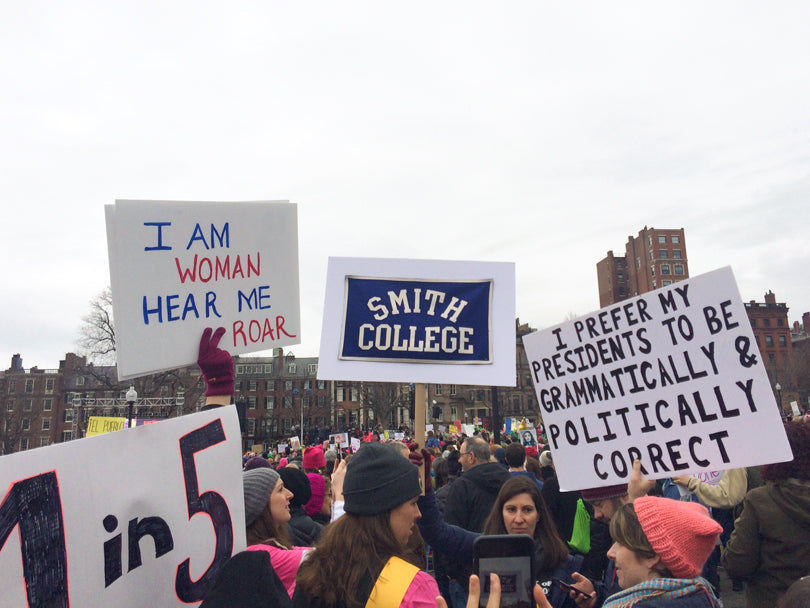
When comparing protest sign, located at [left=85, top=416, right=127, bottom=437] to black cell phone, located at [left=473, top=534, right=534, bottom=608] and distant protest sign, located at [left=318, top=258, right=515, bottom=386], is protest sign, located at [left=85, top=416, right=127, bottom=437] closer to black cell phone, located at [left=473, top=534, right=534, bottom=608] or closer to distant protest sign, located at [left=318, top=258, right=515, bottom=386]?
distant protest sign, located at [left=318, top=258, right=515, bottom=386]

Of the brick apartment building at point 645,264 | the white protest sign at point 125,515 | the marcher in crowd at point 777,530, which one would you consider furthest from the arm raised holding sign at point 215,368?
the brick apartment building at point 645,264

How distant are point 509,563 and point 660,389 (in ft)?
5.38

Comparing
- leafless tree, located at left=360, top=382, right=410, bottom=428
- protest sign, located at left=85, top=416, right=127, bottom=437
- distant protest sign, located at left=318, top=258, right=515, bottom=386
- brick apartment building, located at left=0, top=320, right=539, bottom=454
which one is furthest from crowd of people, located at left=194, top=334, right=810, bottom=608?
brick apartment building, located at left=0, top=320, right=539, bottom=454

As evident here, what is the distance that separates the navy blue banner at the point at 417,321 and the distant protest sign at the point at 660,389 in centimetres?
88

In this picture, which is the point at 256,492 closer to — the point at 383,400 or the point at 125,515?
the point at 125,515

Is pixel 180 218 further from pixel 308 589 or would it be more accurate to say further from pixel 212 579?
pixel 308 589

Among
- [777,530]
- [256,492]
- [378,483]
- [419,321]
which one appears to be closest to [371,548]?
[378,483]

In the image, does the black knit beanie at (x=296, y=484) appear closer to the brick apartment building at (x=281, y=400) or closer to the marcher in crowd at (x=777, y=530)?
the marcher in crowd at (x=777, y=530)

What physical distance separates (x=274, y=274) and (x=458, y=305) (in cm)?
157

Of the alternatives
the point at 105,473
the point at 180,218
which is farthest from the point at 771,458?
the point at 180,218

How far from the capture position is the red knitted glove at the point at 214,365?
307 centimetres

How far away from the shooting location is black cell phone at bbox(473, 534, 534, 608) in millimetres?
2064

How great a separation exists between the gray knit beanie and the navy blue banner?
138 cm

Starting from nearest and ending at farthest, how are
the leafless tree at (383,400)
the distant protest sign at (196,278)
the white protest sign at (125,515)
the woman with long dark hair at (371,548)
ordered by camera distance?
the white protest sign at (125,515)
the woman with long dark hair at (371,548)
the distant protest sign at (196,278)
the leafless tree at (383,400)
